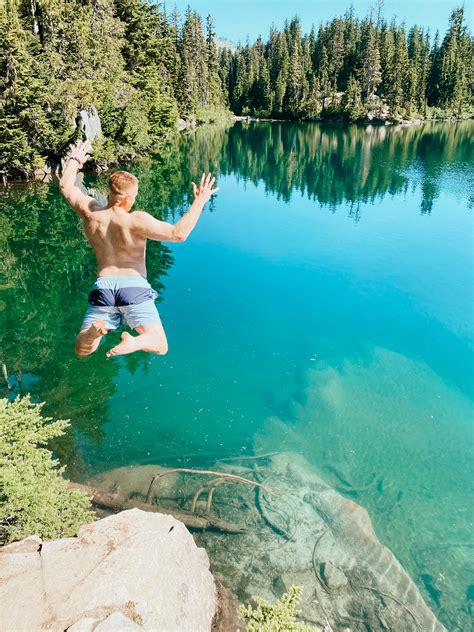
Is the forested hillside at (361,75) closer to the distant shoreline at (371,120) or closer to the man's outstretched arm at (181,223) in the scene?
the distant shoreline at (371,120)

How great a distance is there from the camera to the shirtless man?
3881 millimetres

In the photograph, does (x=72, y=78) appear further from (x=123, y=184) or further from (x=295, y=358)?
(x=123, y=184)

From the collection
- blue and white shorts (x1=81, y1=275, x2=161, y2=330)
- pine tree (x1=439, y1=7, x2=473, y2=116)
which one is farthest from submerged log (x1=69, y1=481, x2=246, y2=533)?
pine tree (x1=439, y1=7, x2=473, y2=116)

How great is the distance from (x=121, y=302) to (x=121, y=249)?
497 millimetres

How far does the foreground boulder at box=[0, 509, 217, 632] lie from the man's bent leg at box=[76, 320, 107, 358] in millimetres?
2099

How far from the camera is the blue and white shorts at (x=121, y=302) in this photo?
4.24 meters

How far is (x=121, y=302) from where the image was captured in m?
4.27

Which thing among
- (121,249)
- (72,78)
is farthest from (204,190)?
(72,78)

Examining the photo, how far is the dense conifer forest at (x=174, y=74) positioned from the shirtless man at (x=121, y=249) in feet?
92.8

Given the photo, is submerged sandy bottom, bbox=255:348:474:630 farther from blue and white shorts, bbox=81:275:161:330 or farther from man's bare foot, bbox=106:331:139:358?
man's bare foot, bbox=106:331:139:358

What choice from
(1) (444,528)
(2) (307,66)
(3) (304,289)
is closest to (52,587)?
(1) (444,528)

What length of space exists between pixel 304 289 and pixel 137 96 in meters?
34.9

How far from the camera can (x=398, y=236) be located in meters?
23.0

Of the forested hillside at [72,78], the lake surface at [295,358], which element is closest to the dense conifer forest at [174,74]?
the forested hillside at [72,78]
